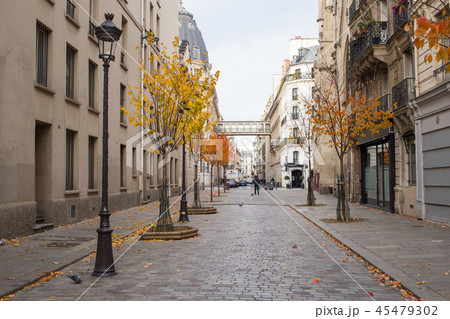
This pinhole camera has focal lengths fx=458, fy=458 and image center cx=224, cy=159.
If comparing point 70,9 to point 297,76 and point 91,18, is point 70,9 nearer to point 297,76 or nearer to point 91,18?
point 91,18

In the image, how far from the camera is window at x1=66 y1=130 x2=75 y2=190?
51.9 feet

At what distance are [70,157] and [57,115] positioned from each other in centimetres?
208

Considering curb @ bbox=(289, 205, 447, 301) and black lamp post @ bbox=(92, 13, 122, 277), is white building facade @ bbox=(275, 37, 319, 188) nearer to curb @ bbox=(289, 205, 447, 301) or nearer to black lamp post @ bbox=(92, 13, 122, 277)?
curb @ bbox=(289, 205, 447, 301)

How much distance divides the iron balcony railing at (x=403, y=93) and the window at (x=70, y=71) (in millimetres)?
11802

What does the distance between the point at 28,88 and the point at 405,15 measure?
1328 cm

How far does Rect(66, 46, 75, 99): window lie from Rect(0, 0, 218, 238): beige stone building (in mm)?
35

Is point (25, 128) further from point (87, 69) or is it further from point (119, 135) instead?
point (119, 135)

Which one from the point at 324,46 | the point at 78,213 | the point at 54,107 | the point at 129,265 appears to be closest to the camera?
the point at 129,265

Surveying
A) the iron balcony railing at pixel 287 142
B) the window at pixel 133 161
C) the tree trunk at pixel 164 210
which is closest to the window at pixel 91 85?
the window at pixel 133 161

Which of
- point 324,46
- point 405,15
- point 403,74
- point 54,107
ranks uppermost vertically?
point 324,46

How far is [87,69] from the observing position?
56.8ft

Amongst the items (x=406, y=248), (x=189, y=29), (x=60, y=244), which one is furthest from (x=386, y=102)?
(x=189, y=29)

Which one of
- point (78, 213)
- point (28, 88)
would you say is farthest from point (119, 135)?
point (28, 88)

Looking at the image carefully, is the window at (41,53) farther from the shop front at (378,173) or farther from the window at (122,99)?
the shop front at (378,173)
